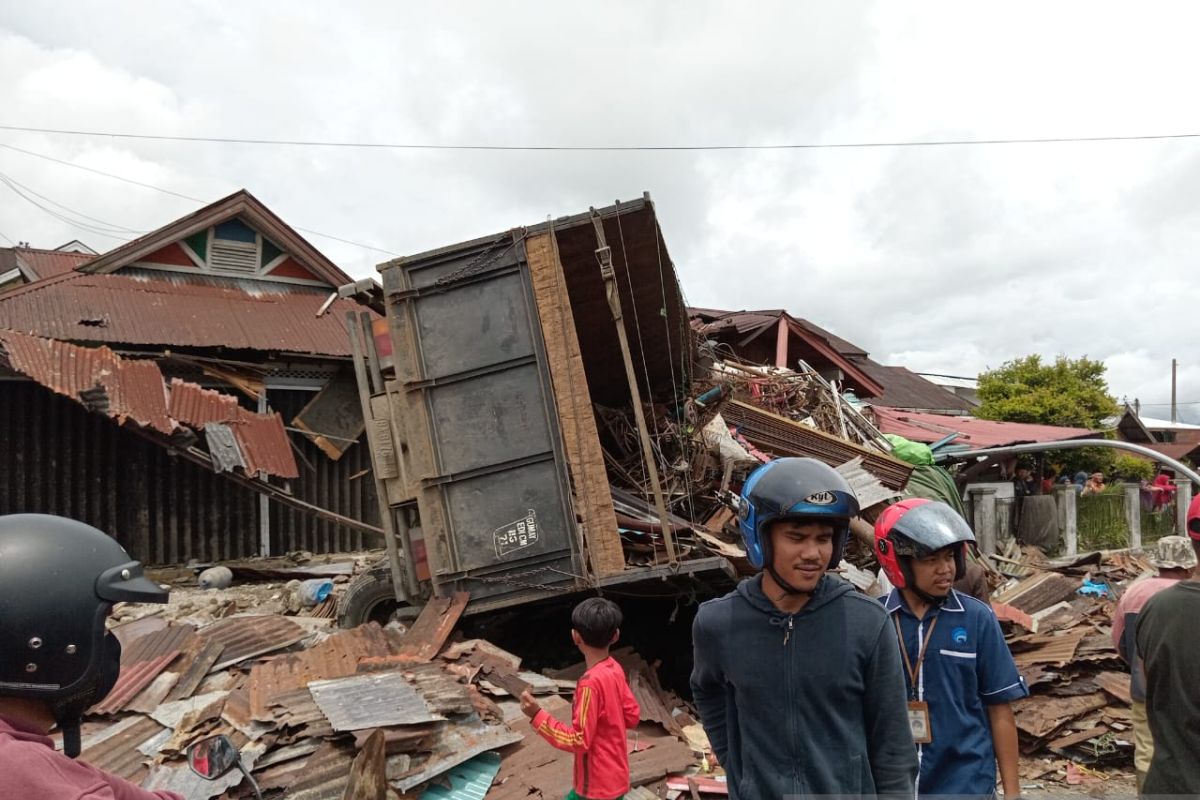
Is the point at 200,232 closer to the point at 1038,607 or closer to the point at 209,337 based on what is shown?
the point at 209,337

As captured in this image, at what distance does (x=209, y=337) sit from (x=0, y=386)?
8.61 ft

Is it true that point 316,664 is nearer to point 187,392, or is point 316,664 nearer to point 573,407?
point 573,407

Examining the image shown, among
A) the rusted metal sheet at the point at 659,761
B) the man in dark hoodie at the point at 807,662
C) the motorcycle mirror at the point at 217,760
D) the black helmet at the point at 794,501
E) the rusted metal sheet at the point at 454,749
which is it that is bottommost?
the rusted metal sheet at the point at 659,761

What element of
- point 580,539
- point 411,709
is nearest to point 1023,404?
point 580,539

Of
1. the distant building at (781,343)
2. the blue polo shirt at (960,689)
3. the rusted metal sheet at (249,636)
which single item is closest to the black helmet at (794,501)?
the blue polo shirt at (960,689)

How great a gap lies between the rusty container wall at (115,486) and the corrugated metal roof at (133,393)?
3.60ft

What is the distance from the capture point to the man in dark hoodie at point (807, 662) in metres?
2.10

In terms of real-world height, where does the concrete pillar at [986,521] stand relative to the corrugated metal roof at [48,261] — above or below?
below

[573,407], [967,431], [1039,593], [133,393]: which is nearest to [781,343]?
[967,431]

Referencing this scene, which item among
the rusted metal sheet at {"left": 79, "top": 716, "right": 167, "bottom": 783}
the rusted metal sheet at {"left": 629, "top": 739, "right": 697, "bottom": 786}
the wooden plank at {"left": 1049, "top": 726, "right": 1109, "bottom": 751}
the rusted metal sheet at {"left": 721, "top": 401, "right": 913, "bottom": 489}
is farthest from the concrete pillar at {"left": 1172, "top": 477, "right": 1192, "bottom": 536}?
the rusted metal sheet at {"left": 79, "top": 716, "right": 167, "bottom": 783}

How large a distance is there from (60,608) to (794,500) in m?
1.80

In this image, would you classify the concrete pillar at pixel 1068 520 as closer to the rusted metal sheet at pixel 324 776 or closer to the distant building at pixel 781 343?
the distant building at pixel 781 343

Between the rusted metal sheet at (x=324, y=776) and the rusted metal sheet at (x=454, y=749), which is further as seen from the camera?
the rusted metal sheet at (x=454, y=749)

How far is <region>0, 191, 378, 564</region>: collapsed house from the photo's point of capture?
10125 mm
